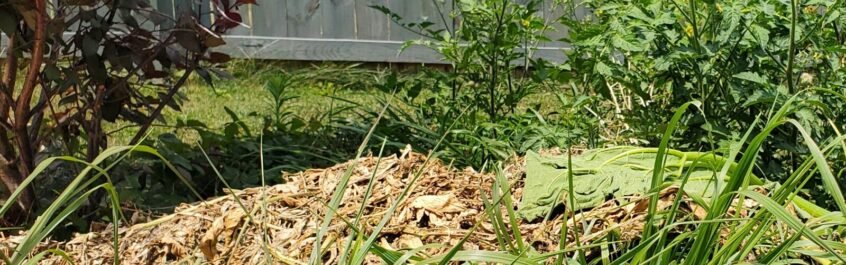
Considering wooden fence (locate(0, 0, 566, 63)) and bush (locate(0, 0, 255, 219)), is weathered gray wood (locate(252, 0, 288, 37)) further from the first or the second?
bush (locate(0, 0, 255, 219))

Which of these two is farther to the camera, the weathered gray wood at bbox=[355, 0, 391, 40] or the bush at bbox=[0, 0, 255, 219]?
the weathered gray wood at bbox=[355, 0, 391, 40]

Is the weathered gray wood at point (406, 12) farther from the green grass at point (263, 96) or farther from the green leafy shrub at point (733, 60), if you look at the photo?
the green leafy shrub at point (733, 60)

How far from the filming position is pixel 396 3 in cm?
836

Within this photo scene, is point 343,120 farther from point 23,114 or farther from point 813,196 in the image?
point 813,196

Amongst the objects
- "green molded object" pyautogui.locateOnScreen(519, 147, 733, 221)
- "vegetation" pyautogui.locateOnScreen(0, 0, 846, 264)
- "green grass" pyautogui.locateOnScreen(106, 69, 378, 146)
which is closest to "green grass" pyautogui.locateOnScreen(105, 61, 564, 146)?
"green grass" pyautogui.locateOnScreen(106, 69, 378, 146)

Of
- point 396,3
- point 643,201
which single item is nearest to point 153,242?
point 643,201

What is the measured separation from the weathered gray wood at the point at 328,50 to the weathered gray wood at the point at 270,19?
0.08 m

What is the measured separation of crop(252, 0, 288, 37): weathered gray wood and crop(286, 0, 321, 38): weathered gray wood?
0.04 meters

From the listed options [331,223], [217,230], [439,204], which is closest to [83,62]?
[217,230]

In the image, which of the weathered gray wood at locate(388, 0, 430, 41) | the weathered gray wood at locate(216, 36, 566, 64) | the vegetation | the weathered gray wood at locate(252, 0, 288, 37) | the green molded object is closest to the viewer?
the green molded object

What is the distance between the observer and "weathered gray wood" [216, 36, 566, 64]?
8148 mm

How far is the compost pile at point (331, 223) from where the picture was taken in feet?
7.55

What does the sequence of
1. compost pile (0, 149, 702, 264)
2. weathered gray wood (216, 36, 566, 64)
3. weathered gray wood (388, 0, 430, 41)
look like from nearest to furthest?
1. compost pile (0, 149, 702, 264)
2. weathered gray wood (216, 36, 566, 64)
3. weathered gray wood (388, 0, 430, 41)

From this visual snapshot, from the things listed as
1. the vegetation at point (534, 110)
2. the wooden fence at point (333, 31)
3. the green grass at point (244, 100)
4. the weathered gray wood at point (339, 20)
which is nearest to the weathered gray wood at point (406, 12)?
the wooden fence at point (333, 31)
